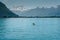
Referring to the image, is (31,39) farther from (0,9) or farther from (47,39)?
(0,9)

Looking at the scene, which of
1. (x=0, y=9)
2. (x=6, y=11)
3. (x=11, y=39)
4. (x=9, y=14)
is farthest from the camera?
(x=0, y=9)

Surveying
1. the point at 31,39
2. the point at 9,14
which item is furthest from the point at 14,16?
the point at 31,39

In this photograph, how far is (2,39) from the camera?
2338cm

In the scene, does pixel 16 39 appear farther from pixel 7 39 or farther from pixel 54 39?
pixel 54 39

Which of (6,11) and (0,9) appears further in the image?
(0,9)

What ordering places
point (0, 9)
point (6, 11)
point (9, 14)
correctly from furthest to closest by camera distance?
point (0, 9) → point (6, 11) → point (9, 14)

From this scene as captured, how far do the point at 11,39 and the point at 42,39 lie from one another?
3834 mm

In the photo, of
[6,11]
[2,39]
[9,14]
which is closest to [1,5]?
[6,11]

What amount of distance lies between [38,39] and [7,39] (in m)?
3.80

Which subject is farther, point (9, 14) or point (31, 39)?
point (9, 14)

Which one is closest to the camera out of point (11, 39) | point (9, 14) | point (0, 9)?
point (11, 39)

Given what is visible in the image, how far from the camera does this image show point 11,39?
22906mm

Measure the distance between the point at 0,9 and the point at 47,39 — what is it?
546 feet

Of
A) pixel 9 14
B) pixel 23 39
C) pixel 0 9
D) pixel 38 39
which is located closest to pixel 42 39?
pixel 38 39
